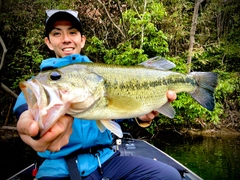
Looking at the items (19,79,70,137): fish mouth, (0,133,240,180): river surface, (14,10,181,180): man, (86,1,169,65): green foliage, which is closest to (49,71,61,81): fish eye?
(19,79,70,137): fish mouth

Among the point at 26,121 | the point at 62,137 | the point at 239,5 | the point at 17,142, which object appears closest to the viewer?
the point at 26,121

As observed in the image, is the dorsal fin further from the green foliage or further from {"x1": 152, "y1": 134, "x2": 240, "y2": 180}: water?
the green foliage

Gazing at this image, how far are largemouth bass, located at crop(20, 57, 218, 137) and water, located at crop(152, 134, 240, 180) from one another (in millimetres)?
4300

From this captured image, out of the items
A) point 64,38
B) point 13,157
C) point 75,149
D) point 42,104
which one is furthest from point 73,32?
point 13,157

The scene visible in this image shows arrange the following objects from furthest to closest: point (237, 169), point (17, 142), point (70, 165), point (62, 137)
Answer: point (17, 142) → point (237, 169) → point (70, 165) → point (62, 137)

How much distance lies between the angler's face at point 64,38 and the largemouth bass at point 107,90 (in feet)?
3.73

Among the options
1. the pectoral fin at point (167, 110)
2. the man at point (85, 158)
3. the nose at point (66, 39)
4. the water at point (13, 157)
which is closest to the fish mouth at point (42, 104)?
the man at point (85, 158)

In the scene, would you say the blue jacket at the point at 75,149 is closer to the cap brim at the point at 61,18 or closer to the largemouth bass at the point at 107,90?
the cap brim at the point at 61,18

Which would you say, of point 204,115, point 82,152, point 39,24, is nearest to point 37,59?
point 39,24

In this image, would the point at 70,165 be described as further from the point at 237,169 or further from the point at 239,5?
the point at 239,5

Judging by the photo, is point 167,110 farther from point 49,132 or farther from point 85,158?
point 49,132

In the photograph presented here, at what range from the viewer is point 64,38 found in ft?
10.3

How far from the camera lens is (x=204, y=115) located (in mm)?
10828

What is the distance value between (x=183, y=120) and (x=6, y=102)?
7.59 metres
